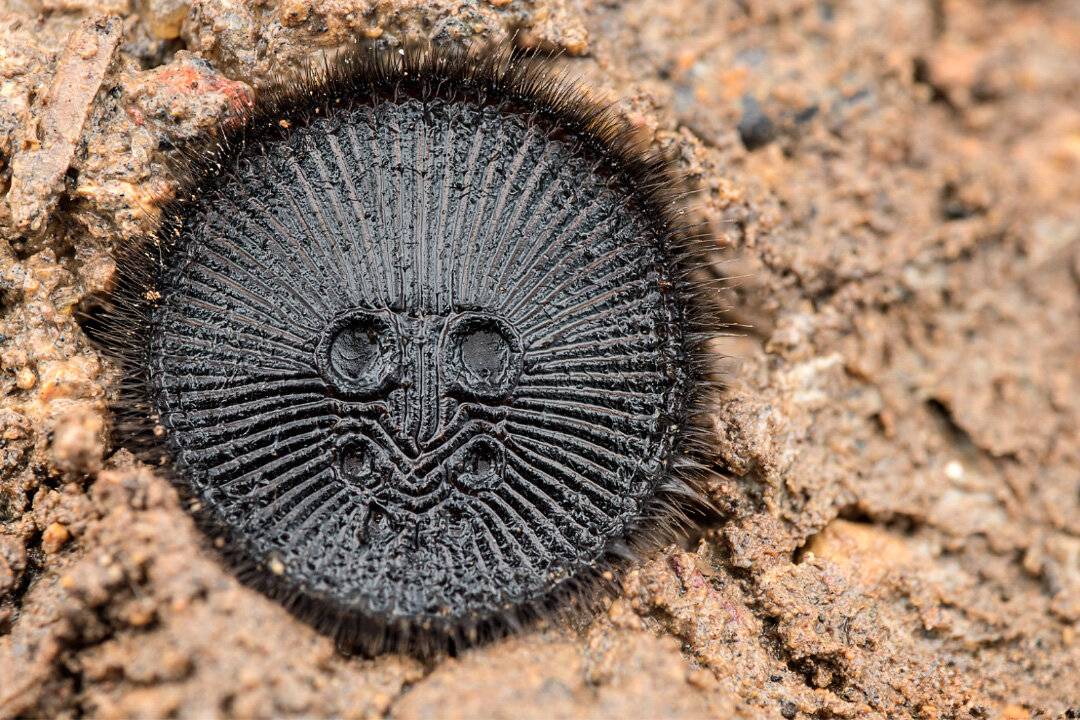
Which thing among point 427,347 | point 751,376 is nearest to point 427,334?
point 427,347

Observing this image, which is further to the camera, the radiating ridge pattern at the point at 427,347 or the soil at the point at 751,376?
the radiating ridge pattern at the point at 427,347

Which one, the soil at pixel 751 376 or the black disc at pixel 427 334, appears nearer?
the soil at pixel 751 376

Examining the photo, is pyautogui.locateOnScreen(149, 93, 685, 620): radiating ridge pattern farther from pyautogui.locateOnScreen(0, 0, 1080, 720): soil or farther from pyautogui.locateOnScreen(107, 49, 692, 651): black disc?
pyautogui.locateOnScreen(0, 0, 1080, 720): soil

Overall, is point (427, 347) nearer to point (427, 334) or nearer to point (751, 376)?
point (427, 334)

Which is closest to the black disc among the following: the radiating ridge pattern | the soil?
the radiating ridge pattern

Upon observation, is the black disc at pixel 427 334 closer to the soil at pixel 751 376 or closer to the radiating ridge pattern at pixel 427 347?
the radiating ridge pattern at pixel 427 347

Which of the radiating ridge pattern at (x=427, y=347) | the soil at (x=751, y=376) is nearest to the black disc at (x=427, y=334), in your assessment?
the radiating ridge pattern at (x=427, y=347)
